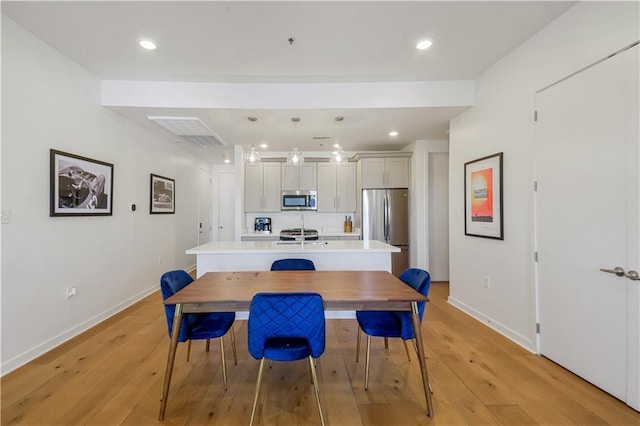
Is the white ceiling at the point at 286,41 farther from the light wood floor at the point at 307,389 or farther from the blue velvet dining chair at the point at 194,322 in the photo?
the light wood floor at the point at 307,389

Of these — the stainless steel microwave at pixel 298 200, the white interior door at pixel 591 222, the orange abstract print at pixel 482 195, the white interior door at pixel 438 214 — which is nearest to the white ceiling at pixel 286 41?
the white interior door at pixel 591 222

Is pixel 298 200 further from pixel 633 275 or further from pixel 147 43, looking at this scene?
pixel 633 275

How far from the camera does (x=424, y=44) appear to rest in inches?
95.2

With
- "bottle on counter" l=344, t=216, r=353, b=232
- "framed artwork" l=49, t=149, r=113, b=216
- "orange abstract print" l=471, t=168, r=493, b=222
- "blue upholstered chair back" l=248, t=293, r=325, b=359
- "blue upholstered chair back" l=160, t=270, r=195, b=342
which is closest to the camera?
"blue upholstered chair back" l=248, t=293, r=325, b=359

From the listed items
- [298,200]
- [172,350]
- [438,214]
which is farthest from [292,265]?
[438,214]

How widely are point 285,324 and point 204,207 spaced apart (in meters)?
5.52

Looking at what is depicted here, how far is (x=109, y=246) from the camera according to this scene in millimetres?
3207

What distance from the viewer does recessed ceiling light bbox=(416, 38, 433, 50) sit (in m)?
2.37

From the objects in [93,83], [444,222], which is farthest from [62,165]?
[444,222]

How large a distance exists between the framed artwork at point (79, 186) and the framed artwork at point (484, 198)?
171 inches

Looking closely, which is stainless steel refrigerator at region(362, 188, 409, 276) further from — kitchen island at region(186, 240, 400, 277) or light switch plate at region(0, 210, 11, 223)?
light switch plate at region(0, 210, 11, 223)

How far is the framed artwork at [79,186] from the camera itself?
2467mm

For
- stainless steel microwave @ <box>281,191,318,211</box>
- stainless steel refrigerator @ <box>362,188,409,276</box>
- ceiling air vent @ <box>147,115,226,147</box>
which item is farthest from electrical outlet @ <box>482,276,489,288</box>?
ceiling air vent @ <box>147,115,226,147</box>

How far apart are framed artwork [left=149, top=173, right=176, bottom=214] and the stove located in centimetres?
201
